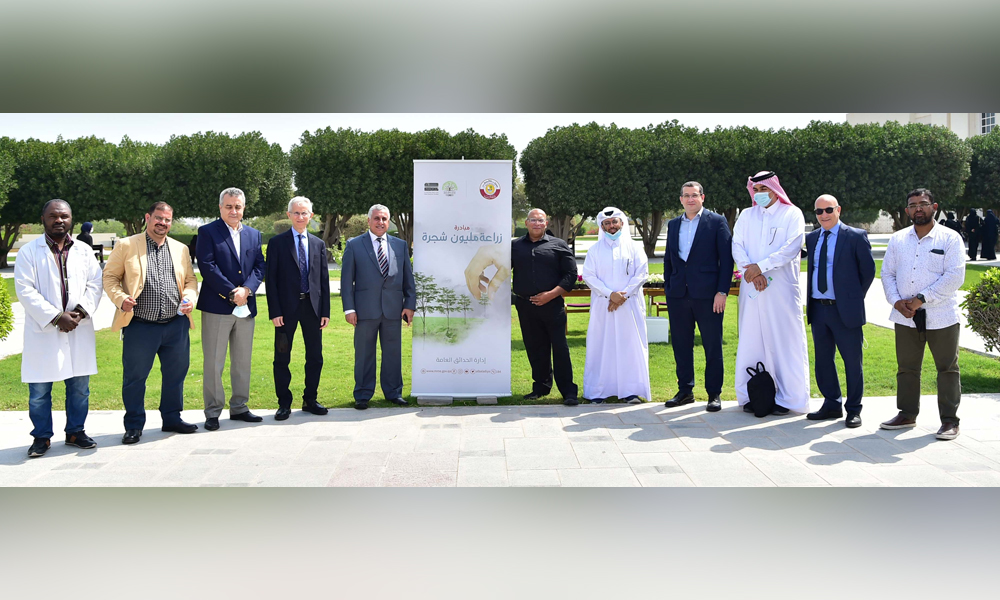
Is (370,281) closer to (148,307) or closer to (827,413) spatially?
(148,307)

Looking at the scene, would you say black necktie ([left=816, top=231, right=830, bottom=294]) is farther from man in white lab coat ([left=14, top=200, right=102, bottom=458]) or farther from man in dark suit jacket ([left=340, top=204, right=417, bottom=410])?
man in white lab coat ([left=14, top=200, right=102, bottom=458])

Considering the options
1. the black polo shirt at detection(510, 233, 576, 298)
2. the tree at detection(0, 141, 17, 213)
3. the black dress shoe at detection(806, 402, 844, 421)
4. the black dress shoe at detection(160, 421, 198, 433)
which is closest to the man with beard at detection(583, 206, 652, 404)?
the black polo shirt at detection(510, 233, 576, 298)

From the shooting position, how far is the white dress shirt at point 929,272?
6168 mm

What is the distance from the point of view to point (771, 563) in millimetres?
3973

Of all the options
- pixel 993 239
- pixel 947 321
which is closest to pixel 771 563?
pixel 947 321

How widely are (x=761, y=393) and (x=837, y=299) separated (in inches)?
42.7

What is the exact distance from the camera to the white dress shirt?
6168mm

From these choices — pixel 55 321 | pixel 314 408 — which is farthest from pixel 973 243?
pixel 55 321

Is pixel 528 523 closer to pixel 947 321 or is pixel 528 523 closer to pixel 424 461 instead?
pixel 424 461

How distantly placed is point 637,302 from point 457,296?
6.02 ft

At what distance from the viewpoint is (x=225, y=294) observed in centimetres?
657

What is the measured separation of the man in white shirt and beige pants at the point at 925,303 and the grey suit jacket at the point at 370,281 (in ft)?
14.3

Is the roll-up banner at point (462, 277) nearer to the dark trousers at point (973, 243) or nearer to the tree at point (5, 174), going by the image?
the dark trousers at point (973, 243)

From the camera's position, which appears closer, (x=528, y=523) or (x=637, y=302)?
(x=528, y=523)
